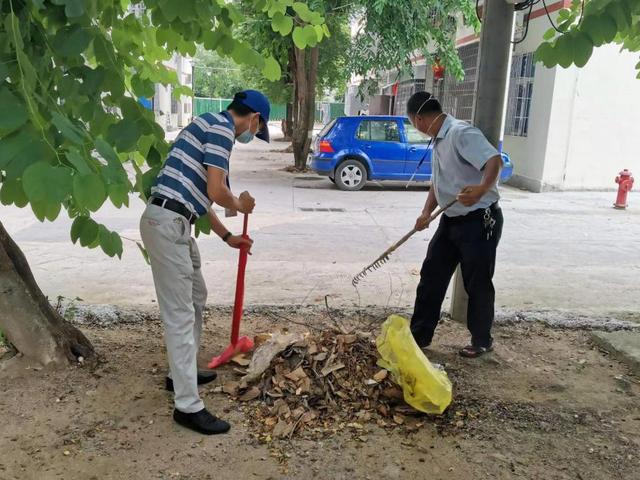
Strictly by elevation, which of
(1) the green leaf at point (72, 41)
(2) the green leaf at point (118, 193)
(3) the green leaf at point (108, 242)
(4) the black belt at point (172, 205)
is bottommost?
(3) the green leaf at point (108, 242)

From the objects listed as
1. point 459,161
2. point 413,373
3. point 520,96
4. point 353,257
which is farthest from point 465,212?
point 520,96

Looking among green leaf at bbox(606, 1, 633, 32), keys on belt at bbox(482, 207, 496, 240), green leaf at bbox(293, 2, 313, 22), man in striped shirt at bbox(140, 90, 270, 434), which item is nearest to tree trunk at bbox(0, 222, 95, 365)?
man in striped shirt at bbox(140, 90, 270, 434)

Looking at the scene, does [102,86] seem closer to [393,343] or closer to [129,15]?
[129,15]

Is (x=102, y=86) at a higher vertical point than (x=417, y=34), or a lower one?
lower

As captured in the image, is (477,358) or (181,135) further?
(477,358)

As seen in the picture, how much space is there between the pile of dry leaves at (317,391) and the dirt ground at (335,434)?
8 centimetres

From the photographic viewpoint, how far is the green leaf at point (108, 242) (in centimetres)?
322

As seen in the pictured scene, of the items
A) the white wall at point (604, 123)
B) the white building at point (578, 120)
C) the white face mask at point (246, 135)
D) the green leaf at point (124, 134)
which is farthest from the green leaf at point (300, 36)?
the white wall at point (604, 123)

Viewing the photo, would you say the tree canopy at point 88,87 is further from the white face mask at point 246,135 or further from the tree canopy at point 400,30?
the tree canopy at point 400,30

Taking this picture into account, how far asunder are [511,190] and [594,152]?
1.89m

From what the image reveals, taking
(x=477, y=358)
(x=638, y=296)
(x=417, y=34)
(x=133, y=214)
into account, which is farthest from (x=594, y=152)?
(x=477, y=358)

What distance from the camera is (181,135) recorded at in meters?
3.13

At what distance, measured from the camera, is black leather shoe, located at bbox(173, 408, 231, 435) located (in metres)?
3.10

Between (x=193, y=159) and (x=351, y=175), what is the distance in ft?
32.0
